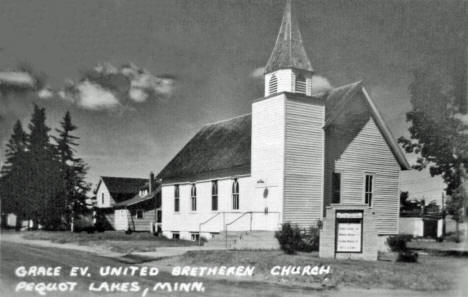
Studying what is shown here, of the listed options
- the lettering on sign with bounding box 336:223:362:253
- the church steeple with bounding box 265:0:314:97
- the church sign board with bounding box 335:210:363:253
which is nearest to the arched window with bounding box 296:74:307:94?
the church steeple with bounding box 265:0:314:97

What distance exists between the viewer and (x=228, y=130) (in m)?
21.3

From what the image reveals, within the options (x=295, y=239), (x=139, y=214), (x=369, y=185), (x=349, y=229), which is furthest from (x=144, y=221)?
(x=349, y=229)

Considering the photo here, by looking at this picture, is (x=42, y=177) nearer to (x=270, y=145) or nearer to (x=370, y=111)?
(x=270, y=145)

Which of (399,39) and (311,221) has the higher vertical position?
(399,39)

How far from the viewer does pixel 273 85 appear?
52.2 feet

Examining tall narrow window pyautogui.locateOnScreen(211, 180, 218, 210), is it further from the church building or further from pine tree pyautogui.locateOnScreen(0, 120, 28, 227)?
pine tree pyautogui.locateOnScreen(0, 120, 28, 227)

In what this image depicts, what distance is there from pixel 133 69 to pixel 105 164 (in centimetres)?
227

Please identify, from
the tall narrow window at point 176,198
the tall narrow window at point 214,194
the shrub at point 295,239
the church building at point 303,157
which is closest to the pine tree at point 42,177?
the church building at point 303,157

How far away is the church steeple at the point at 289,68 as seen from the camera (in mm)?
13789

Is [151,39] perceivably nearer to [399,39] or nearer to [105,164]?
[105,164]

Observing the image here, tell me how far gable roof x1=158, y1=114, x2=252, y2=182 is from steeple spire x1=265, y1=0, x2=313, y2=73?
4.48 metres

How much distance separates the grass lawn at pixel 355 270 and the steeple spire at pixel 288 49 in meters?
4.75

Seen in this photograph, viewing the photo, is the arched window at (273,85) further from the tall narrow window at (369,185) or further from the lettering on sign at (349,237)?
the lettering on sign at (349,237)

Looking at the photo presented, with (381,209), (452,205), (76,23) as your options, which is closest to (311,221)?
(381,209)
